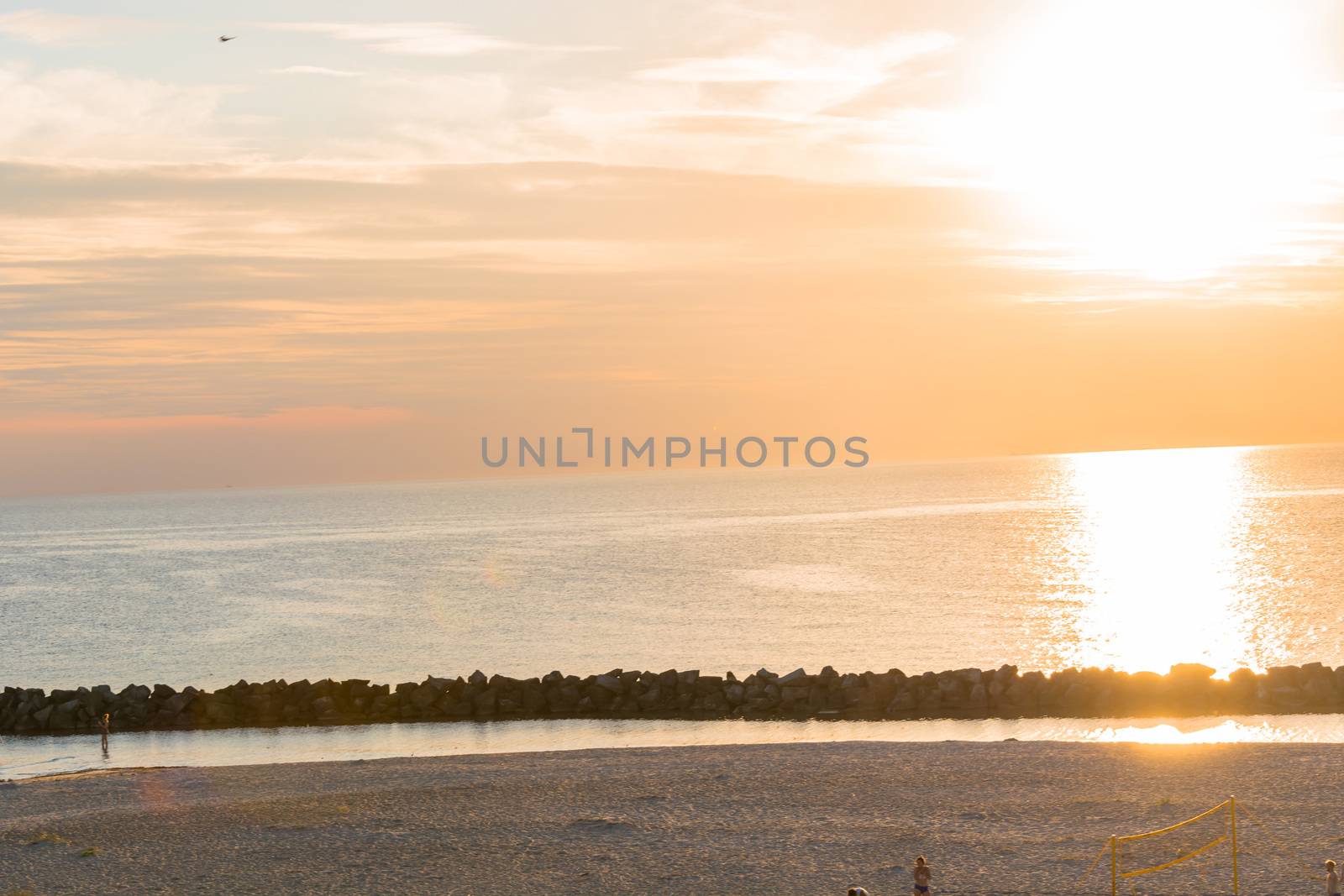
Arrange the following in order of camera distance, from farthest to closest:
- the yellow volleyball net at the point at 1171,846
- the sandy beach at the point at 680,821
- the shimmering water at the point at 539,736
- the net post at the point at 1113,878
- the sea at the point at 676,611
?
1. the sea at the point at 676,611
2. the shimmering water at the point at 539,736
3. the sandy beach at the point at 680,821
4. the yellow volleyball net at the point at 1171,846
5. the net post at the point at 1113,878

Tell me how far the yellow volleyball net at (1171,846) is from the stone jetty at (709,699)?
15.3 meters

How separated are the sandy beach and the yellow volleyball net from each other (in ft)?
0.76

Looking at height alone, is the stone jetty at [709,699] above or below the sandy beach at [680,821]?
above

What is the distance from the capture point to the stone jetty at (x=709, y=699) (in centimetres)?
3462

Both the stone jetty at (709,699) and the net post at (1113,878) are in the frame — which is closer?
the net post at (1113,878)

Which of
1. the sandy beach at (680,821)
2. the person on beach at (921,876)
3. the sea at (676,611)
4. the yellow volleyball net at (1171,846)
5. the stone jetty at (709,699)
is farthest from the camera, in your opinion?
the sea at (676,611)

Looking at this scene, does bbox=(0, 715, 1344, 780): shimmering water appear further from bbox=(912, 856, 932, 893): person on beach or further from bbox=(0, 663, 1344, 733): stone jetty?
bbox=(912, 856, 932, 893): person on beach

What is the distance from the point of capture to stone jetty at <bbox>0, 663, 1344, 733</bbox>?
114ft

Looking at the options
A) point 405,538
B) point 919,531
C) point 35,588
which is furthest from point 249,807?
point 405,538

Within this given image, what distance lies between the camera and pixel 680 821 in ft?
67.9

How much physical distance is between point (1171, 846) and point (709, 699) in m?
19.4

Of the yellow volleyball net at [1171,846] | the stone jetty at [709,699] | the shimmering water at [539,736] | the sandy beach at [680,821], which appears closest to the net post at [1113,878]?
the yellow volleyball net at [1171,846]

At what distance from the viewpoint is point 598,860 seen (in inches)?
732

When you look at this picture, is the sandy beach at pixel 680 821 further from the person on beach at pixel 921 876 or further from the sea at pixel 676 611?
the sea at pixel 676 611
